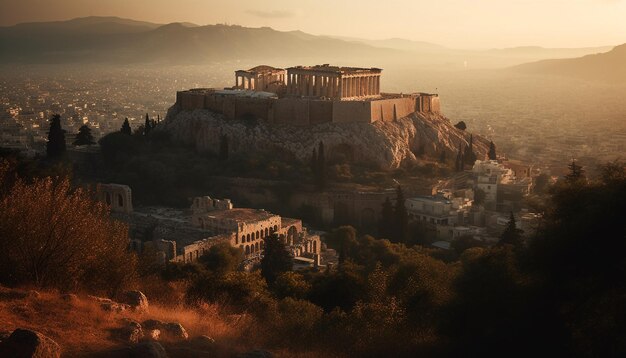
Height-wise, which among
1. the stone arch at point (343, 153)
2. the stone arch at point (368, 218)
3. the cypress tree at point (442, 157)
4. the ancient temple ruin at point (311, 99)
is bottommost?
the stone arch at point (368, 218)

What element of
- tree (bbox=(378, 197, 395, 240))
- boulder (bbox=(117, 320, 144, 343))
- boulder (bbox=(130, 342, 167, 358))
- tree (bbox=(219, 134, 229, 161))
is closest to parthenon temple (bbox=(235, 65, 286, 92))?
tree (bbox=(219, 134, 229, 161))

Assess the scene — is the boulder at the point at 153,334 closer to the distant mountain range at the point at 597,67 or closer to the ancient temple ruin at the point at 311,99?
the ancient temple ruin at the point at 311,99

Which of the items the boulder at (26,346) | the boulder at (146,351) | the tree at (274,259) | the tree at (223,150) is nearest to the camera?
the boulder at (26,346)

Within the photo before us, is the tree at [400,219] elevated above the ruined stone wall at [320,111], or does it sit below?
below

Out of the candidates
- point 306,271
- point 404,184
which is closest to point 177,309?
point 306,271

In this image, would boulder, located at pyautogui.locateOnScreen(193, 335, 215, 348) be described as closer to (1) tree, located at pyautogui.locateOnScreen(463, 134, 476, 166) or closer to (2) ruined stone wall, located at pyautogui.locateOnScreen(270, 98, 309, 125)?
(2) ruined stone wall, located at pyautogui.locateOnScreen(270, 98, 309, 125)

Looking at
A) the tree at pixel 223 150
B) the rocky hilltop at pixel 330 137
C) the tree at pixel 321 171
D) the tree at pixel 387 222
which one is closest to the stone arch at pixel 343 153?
the rocky hilltop at pixel 330 137

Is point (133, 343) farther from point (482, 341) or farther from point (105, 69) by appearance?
point (105, 69)
